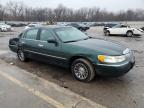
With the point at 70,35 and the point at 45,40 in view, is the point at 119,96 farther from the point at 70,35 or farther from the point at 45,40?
the point at 45,40

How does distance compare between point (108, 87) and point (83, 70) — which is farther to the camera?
point (83, 70)

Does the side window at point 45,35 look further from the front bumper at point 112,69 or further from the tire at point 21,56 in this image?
the front bumper at point 112,69

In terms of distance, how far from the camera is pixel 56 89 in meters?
4.41

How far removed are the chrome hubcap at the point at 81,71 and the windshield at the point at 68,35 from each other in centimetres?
97

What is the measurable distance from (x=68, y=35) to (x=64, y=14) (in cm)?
10015

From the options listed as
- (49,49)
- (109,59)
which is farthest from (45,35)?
(109,59)

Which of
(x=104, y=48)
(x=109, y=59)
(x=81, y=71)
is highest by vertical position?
(x=104, y=48)

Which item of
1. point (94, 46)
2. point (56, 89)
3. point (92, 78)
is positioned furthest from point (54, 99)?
point (94, 46)

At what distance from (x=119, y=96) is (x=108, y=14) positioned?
4182 inches

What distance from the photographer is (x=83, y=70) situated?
4.78m

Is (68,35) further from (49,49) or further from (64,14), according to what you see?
(64,14)

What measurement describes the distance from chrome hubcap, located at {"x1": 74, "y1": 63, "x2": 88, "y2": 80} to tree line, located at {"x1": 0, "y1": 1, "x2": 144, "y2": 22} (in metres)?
86.4

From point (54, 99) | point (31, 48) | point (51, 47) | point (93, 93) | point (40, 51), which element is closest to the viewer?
point (54, 99)

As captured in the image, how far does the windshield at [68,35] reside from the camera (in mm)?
5471
